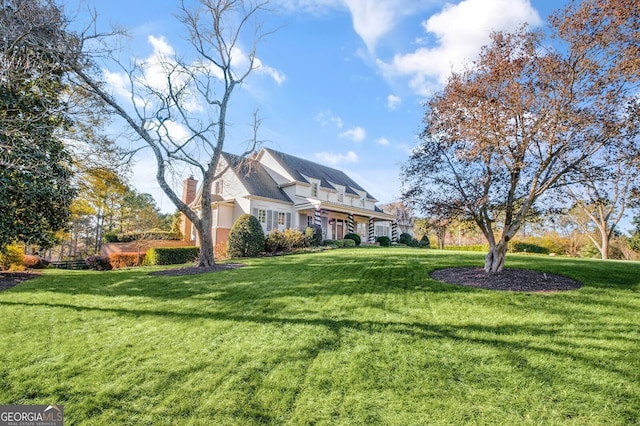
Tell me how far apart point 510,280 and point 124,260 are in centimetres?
1857

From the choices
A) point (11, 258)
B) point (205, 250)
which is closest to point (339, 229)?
point (205, 250)

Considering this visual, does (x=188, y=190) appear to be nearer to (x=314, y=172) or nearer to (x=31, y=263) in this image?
(x=314, y=172)

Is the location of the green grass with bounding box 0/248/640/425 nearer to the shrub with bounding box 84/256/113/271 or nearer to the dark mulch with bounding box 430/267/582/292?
the dark mulch with bounding box 430/267/582/292

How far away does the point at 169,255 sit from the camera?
1689 centimetres

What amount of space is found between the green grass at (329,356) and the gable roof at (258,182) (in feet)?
51.8

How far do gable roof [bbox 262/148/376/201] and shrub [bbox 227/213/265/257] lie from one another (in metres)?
9.11

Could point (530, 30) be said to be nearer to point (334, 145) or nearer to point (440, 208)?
point (440, 208)

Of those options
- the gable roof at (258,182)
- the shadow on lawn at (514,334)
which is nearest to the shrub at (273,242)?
the gable roof at (258,182)

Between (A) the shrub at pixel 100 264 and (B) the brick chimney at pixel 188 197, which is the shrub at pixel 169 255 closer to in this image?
(A) the shrub at pixel 100 264

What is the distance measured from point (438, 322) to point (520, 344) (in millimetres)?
1117

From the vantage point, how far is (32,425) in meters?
3.07

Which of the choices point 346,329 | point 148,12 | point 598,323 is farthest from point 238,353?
point 148,12

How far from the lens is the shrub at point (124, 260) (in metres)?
17.7

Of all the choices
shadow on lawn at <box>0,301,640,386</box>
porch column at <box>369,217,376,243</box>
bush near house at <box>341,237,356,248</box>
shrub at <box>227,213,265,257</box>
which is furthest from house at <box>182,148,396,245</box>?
shadow on lawn at <box>0,301,640,386</box>
